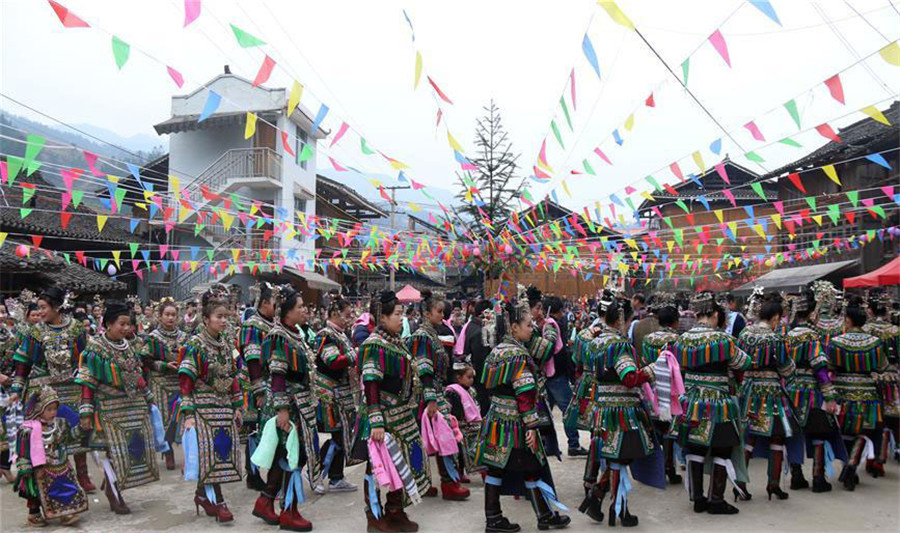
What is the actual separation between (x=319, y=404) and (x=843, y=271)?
1665 cm

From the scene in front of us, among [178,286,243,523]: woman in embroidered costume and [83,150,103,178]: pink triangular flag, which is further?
[83,150,103,178]: pink triangular flag

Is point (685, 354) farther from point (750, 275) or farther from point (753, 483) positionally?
point (750, 275)

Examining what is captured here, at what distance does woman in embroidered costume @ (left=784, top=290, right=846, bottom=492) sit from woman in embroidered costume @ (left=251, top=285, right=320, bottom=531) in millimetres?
4127

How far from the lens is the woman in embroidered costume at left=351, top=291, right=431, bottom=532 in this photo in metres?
4.82

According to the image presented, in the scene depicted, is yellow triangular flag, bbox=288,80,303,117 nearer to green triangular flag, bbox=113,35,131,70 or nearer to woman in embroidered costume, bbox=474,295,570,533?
green triangular flag, bbox=113,35,131,70

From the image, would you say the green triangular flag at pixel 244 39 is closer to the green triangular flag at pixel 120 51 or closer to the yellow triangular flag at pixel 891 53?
the green triangular flag at pixel 120 51

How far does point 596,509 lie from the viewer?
17.0ft

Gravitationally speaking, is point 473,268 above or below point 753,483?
above

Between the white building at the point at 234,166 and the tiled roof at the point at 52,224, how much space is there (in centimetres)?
144

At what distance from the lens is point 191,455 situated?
5.16m

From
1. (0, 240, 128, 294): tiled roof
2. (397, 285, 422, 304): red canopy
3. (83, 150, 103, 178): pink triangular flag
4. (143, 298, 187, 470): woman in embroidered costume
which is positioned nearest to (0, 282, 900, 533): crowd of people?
(143, 298, 187, 470): woman in embroidered costume

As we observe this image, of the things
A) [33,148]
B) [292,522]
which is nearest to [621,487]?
[292,522]

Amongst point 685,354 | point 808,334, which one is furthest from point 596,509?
point 808,334

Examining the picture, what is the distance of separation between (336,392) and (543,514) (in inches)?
82.9
